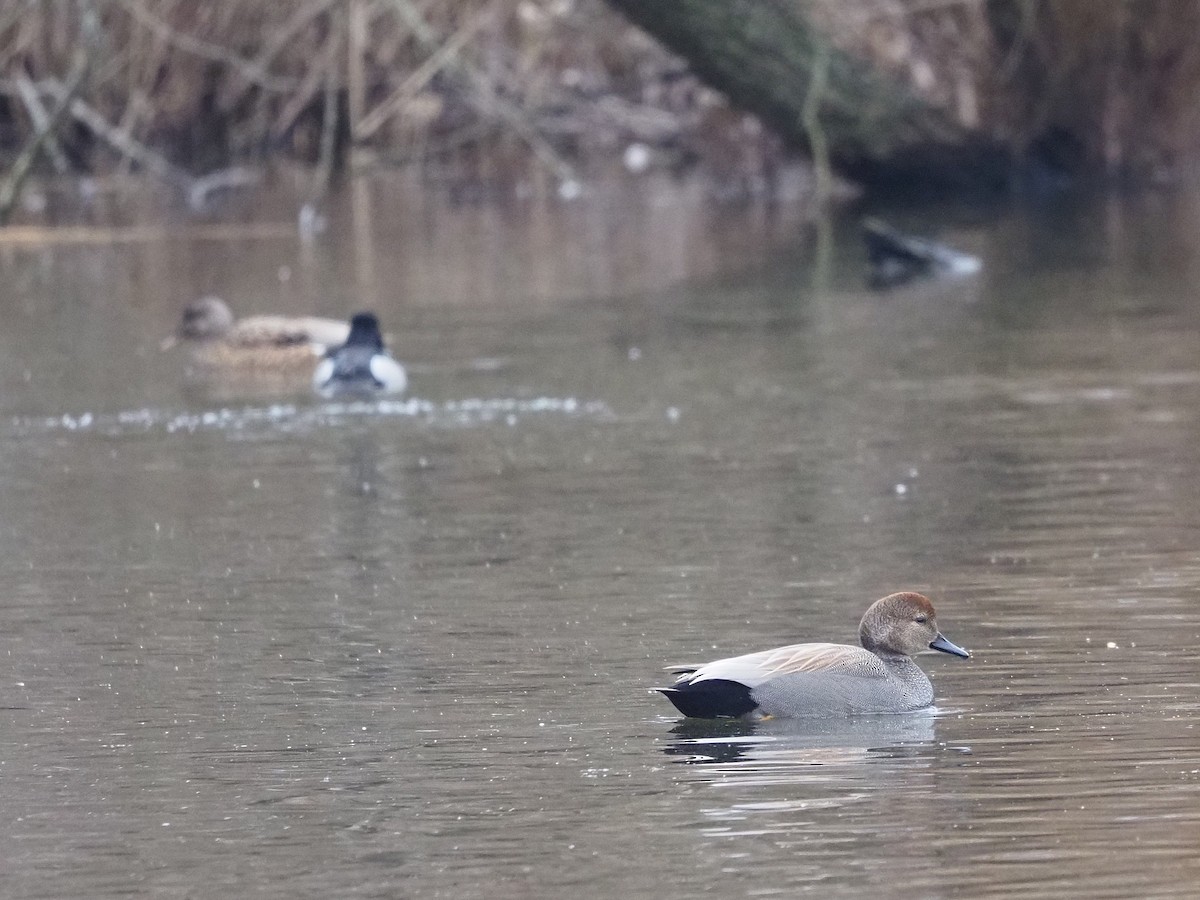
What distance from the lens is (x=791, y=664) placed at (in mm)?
6512

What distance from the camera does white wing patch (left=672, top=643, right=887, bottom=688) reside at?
6.45 metres

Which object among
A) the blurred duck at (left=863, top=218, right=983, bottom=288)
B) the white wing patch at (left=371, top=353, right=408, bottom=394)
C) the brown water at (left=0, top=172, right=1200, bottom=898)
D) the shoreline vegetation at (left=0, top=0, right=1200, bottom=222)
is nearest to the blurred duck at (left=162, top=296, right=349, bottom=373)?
the brown water at (left=0, top=172, right=1200, bottom=898)

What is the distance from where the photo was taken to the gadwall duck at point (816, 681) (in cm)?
644

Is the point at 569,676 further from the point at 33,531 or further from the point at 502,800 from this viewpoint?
the point at 33,531

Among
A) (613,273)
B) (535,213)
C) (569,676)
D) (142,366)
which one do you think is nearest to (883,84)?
(535,213)

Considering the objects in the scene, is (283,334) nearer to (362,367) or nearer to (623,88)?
(362,367)

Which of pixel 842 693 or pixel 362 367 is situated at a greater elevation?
pixel 362 367

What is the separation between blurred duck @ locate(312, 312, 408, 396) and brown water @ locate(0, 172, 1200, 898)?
0.42ft

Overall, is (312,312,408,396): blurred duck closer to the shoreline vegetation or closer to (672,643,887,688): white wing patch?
the shoreline vegetation

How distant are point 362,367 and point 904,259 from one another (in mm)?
5859

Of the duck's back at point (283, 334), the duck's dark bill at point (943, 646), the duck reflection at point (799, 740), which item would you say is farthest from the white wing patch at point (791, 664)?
the duck's back at point (283, 334)

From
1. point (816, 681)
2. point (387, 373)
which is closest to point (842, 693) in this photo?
point (816, 681)

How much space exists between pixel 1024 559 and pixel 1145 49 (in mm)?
14988

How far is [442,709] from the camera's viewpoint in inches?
263
